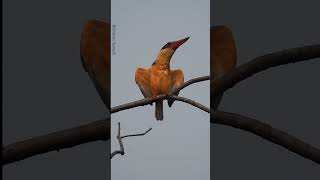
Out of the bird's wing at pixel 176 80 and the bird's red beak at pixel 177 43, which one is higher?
the bird's red beak at pixel 177 43

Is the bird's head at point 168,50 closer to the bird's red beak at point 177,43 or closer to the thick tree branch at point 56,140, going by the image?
the bird's red beak at point 177,43

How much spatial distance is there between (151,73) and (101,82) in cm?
30

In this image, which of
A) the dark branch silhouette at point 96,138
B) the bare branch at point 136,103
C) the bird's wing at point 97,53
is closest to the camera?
the bare branch at point 136,103

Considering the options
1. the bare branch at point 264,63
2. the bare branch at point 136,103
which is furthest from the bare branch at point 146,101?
the bare branch at point 264,63

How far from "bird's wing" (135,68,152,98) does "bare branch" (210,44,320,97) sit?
32cm

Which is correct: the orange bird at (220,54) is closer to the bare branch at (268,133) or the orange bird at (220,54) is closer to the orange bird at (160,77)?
the bare branch at (268,133)

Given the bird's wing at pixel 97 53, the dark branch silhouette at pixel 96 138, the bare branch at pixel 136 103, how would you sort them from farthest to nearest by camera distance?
the bird's wing at pixel 97 53, the dark branch silhouette at pixel 96 138, the bare branch at pixel 136 103

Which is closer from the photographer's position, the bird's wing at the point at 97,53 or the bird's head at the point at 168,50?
the bird's head at the point at 168,50

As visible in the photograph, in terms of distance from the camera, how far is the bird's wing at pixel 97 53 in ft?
10.8

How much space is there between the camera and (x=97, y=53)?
3.38 metres

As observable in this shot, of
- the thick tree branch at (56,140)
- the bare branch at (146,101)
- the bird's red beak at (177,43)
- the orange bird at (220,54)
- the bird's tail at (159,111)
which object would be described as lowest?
the thick tree branch at (56,140)

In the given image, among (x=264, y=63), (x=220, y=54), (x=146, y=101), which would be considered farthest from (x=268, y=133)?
(x=146, y=101)

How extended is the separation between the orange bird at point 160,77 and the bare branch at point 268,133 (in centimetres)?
22

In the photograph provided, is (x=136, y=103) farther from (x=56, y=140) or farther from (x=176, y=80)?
(x=56, y=140)
